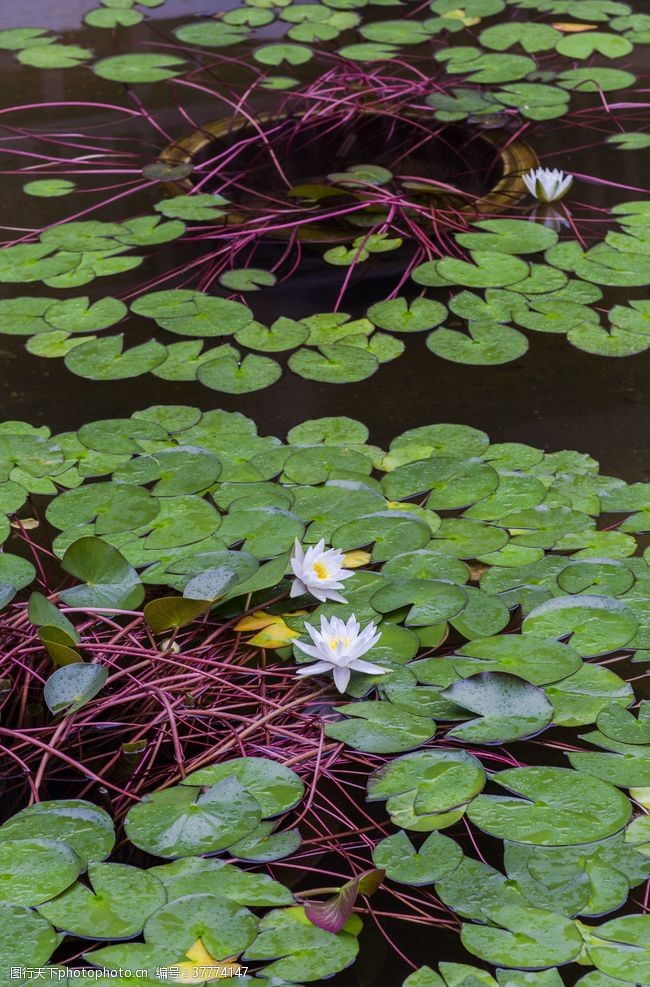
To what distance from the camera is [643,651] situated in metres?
1.39

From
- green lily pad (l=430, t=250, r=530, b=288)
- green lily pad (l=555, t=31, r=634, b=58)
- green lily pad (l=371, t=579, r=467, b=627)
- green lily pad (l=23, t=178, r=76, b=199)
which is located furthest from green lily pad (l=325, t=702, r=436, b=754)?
green lily pad (l=555, t=31, r=634, b=58)

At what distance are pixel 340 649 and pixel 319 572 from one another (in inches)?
5.5

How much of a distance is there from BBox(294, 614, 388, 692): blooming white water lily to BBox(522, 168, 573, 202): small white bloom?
1.35 m

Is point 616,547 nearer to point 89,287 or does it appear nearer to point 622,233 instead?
point 622,233

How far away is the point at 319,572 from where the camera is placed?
144 centimetres

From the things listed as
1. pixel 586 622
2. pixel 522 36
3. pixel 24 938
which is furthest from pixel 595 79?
pixel 24 938

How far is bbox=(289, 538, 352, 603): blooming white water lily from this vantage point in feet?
4.70

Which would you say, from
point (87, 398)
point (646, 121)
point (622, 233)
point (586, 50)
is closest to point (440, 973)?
point (87, 398)

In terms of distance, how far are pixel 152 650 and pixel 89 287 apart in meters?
1.04

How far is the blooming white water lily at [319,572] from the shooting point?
4.70ft

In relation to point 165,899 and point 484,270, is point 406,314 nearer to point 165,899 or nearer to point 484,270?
point 484,270

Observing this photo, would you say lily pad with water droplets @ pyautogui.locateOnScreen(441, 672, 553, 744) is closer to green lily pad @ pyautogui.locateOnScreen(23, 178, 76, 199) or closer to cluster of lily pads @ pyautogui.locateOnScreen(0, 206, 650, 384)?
cluster of lily pads @ pyautogui.locateOnScreen(0, 206, 650, 384)

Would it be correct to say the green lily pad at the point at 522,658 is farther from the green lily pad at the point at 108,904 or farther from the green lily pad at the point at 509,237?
the green lily pad at the point at 509,237

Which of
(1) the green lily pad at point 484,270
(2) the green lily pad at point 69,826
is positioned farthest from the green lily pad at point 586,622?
(1) the green lily pad at point 484,270
